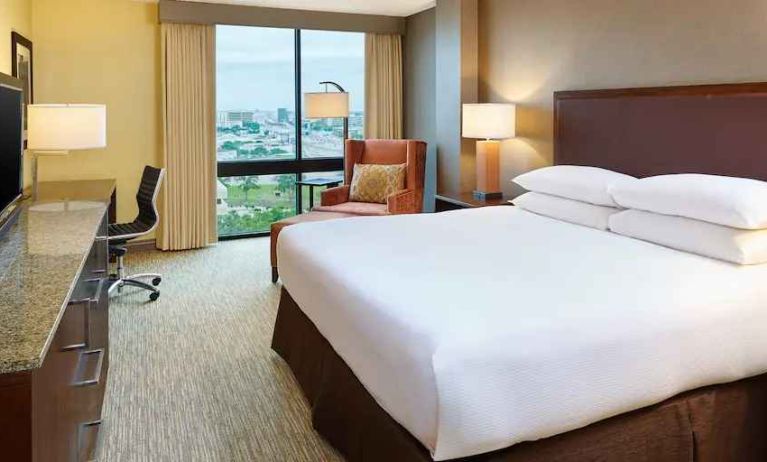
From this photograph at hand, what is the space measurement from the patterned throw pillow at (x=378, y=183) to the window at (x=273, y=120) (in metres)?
1.31

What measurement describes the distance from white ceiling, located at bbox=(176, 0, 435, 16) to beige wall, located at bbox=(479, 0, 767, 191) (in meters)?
1.08

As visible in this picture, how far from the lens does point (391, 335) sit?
1812 millimetres

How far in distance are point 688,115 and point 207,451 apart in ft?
9.46

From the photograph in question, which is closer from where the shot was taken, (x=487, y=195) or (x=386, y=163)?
(x=487, y=195)

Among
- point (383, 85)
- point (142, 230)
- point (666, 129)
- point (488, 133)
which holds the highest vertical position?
point (383, 85)

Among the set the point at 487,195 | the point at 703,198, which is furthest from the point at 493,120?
the point at 703,198

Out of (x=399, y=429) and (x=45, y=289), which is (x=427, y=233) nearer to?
(x=399, y=429)

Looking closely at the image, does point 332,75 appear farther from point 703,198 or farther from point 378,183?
point 703,198

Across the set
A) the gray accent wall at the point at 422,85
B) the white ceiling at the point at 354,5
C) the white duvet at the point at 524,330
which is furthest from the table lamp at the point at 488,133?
the white duvet at the point at 524,330

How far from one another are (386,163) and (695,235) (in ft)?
11.6

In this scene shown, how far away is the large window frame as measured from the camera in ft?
21.1

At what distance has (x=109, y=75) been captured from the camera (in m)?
5.62

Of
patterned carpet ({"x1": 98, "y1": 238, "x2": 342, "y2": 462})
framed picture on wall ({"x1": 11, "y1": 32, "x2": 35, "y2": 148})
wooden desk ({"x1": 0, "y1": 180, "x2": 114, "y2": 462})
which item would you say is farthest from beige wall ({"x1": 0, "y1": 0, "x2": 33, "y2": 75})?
patterned carpet ({"x1": 98, "y1": 238, "x2": 342, "y2": 462})

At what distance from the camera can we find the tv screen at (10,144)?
2359 mm
